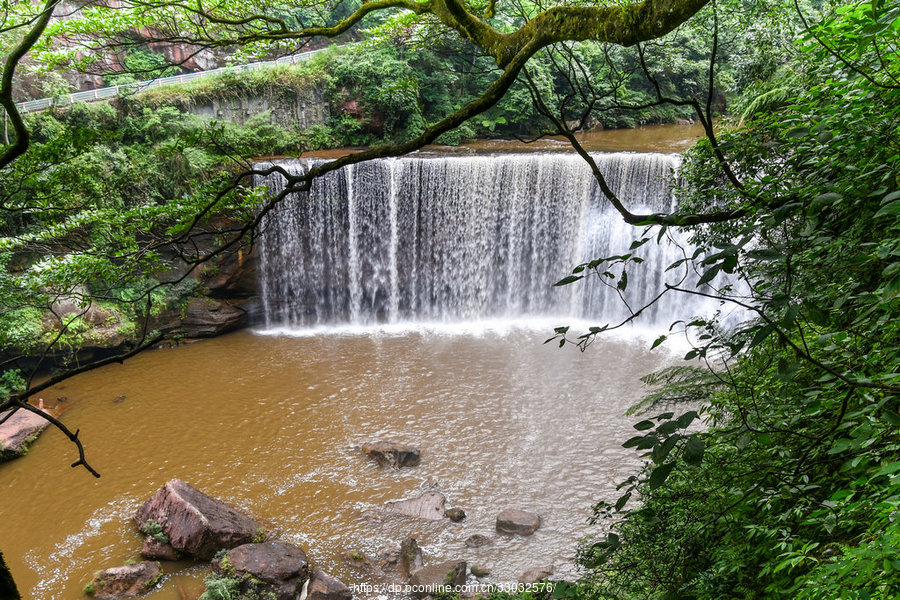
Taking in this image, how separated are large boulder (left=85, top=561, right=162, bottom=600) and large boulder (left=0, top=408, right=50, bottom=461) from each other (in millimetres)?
3612

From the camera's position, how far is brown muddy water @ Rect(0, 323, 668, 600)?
6328mm

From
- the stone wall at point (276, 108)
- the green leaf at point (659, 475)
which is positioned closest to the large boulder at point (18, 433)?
the stone wall at point (276, 108)

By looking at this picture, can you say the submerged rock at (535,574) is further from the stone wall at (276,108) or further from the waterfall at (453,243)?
the stone wall at (276,108)

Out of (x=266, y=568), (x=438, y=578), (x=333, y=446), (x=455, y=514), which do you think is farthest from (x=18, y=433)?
(x=438, y=578)

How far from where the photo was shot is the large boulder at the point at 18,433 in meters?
8.02

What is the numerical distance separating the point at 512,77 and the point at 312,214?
10600mm

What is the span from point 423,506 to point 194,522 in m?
2.62

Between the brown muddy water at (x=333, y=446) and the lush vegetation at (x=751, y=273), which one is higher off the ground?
the lush vegetation at (x=751, y=273)

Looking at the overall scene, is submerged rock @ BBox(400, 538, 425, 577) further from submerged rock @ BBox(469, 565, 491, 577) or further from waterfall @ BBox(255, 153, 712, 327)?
waterfall @ BBox(255, 153, 712, 327)

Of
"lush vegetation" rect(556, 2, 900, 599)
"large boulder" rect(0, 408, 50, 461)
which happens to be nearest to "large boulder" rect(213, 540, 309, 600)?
"lush vegetation" rect(556, 2, 900, 599)

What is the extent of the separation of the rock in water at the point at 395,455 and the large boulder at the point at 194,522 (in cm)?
186

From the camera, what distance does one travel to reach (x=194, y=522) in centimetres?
604

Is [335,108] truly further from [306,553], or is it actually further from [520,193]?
[306,553]

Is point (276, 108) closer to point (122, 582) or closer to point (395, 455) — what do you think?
point (395, 455)
